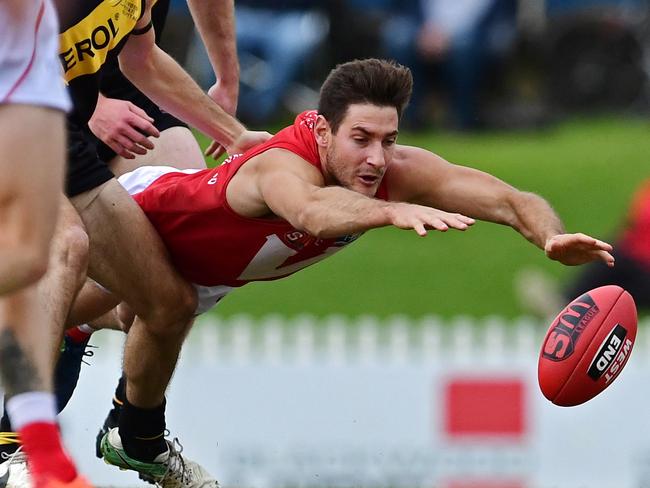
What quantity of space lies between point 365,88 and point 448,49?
14424mm

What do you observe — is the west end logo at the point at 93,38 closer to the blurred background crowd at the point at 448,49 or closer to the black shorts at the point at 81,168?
the black shorts at the point at 81,168

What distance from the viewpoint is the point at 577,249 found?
19.0 ft

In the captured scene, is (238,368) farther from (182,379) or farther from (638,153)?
(638,153)

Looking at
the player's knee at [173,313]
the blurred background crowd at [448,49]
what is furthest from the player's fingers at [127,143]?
the blurred background crowd at [448,49]

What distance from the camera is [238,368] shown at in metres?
→ 13.0

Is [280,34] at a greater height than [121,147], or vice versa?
[280,34]

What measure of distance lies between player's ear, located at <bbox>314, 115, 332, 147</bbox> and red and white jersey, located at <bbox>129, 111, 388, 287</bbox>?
0.03m

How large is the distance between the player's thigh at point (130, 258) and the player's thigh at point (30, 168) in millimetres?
1211

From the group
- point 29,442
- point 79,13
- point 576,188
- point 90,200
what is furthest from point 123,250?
point 576,188

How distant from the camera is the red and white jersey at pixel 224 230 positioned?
647cm

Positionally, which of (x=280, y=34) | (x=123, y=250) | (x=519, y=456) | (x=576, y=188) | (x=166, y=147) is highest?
(x=280, y=34)

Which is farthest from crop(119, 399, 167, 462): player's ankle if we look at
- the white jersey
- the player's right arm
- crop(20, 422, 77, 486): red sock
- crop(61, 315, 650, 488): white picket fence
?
crop(61, 315, 650, 488): white picket fence

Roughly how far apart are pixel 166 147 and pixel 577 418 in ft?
20.8

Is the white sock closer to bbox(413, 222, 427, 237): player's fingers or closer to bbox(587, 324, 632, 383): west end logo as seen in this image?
bbox(413, 222, 427, 237): player's fingers
